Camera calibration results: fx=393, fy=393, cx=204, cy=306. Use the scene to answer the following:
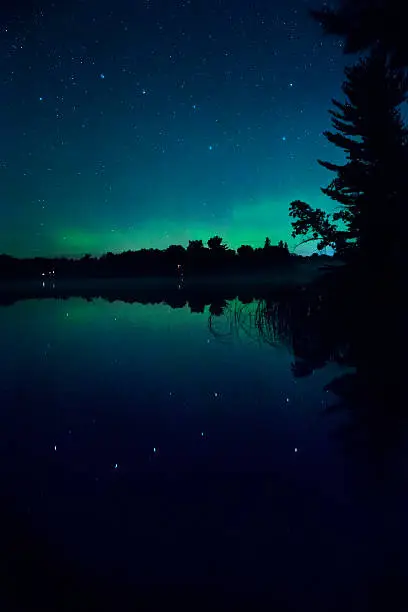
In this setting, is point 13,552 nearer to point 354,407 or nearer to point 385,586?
point 385,586

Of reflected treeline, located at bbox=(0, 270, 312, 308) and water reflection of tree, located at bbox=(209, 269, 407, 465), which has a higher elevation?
water reflection of tree, located at bbox=(209, 269, 407, 465)

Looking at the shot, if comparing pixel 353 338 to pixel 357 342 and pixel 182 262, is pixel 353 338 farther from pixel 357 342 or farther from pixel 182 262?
pixel 182 262

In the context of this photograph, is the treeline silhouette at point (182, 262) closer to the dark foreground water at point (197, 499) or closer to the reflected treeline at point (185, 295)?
the reflected treeline at point (185, 295)

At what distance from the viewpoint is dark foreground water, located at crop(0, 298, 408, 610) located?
3154mm

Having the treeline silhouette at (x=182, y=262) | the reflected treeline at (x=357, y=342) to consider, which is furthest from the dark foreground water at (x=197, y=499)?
the treeline silhouette at (x=182, y=262)

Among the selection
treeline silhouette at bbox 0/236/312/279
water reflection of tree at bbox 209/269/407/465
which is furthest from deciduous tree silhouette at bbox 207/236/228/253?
water reflection of tree at bbox 209/269/407/465

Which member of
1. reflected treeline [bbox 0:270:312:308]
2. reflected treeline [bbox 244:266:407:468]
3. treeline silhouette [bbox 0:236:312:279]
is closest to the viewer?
reflected treeline [bbox 244:266:407:468]

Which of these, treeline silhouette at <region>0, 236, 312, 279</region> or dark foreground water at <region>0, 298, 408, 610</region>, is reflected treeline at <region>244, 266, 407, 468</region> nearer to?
dark foreground water at <region>0, 298, 408, 610</region>

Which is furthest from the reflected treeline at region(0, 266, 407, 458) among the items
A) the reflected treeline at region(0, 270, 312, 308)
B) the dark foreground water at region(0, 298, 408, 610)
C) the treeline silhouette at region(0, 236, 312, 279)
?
the treeline silhouette at region(0, 236, 312, 279)

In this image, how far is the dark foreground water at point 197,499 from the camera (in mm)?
3154

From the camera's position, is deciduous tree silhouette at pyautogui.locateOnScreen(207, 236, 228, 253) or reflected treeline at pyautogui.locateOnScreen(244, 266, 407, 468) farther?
deciduous tree silhouette at pyautogui.locateOnScreen(207, 236, 228, 253)

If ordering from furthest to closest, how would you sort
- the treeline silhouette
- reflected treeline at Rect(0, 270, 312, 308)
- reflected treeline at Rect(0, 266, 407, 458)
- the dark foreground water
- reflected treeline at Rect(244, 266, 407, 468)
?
1. the treeline silhouette
2. reflected treeline at Rect(0, 270, 312, 308)
3. reflected treeline at Rect(0, 266, 407, 458)
4. reflected treeline at Rect(244, 266, 407, 468)
5. the dark foreground water

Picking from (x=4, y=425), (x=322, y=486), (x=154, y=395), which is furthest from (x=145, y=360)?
(x=322, y=486)

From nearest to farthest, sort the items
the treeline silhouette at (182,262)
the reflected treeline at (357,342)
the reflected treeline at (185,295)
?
the reflected treeline at (357,342) < the reflected treeline at (185,295) < the treeline silhouette at (182,262)
